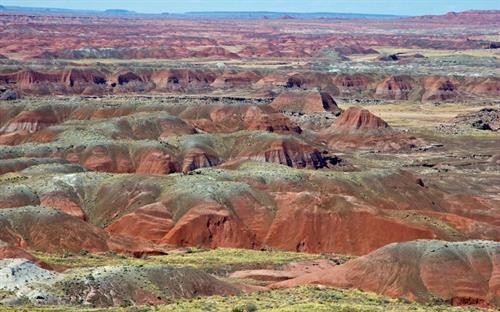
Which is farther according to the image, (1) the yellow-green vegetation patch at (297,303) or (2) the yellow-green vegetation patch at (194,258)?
(2) the yellow-green vegetation patch at (194,258)

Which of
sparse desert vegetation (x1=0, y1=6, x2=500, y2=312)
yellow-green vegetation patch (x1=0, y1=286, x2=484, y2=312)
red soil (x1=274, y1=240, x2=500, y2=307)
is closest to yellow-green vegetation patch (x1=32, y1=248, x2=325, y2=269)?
sparse desert vegetation (x1=0, y1=6, x2=500, y2=312)

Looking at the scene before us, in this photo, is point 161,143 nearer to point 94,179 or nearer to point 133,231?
point 94,179

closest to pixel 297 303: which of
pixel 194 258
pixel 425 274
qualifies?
pixel 425 274

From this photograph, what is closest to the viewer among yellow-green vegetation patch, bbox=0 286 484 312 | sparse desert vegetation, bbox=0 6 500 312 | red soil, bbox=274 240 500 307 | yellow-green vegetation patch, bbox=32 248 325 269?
yellow-green vegetation patch, bbox=0 286 484 312

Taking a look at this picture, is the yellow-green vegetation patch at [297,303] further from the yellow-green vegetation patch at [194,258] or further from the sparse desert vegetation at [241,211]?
the yellow-green vegetation patch at [194,258]

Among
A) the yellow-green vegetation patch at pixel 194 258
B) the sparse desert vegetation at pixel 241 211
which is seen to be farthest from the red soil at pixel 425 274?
the yellow-green vegetation patch at pixel 194 258

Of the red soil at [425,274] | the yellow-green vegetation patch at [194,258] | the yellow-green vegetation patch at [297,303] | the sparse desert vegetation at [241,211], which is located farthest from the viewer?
the yellow-green vegetation patch at [194,258]

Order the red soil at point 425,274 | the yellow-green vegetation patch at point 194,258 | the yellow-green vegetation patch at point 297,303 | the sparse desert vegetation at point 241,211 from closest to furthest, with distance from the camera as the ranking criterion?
the yellow-green vegetation patch at point 297,303 → the sparse desert vegetation at point 241,211 → the red soil at point 425,274 → the yellow-green vegetation patch at point 194,258

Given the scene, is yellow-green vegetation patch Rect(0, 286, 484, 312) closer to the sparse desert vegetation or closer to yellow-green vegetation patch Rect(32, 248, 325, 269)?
the sparse desert vegetation
